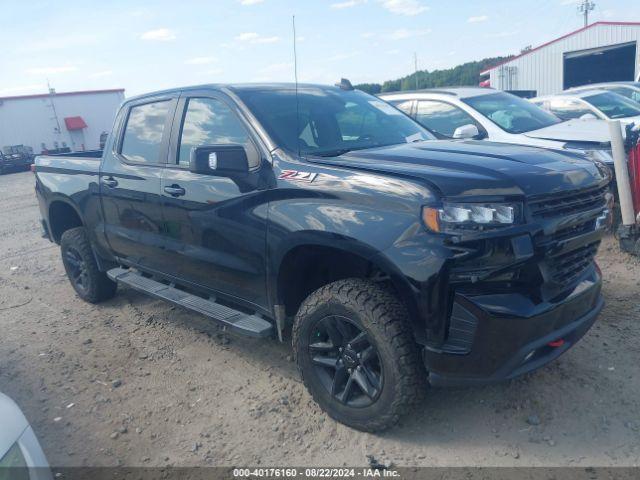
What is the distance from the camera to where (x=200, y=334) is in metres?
4.57

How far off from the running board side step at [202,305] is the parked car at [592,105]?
8189mm

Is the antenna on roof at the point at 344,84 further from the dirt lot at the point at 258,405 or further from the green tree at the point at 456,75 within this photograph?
the green tree at the point at 456,75

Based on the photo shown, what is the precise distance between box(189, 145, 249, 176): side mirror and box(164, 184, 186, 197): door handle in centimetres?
62

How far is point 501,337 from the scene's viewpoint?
2510 millimetres

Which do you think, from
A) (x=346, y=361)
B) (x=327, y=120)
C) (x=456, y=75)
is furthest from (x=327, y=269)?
(x=456, y=75)

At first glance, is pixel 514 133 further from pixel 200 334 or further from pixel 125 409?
pixel 125 409

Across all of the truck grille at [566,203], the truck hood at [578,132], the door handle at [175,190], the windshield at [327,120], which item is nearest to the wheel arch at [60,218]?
the door handle at [175,190]

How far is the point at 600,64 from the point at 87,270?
107 feet

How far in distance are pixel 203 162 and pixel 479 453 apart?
2216 millimetres

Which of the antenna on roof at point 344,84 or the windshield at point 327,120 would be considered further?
the antenna on roof at point 344,84

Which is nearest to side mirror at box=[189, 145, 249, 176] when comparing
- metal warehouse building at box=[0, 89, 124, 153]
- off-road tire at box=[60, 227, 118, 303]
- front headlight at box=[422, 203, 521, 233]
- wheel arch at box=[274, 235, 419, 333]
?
wheel arch at box=[274, 235, 419, 333]

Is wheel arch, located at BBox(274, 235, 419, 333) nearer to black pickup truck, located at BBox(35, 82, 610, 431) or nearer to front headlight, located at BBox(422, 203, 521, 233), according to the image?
black pickup truck, located at BBox(35, 82, 610, 431)

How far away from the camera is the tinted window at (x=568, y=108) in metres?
9.92

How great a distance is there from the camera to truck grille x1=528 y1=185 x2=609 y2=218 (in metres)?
2.60
